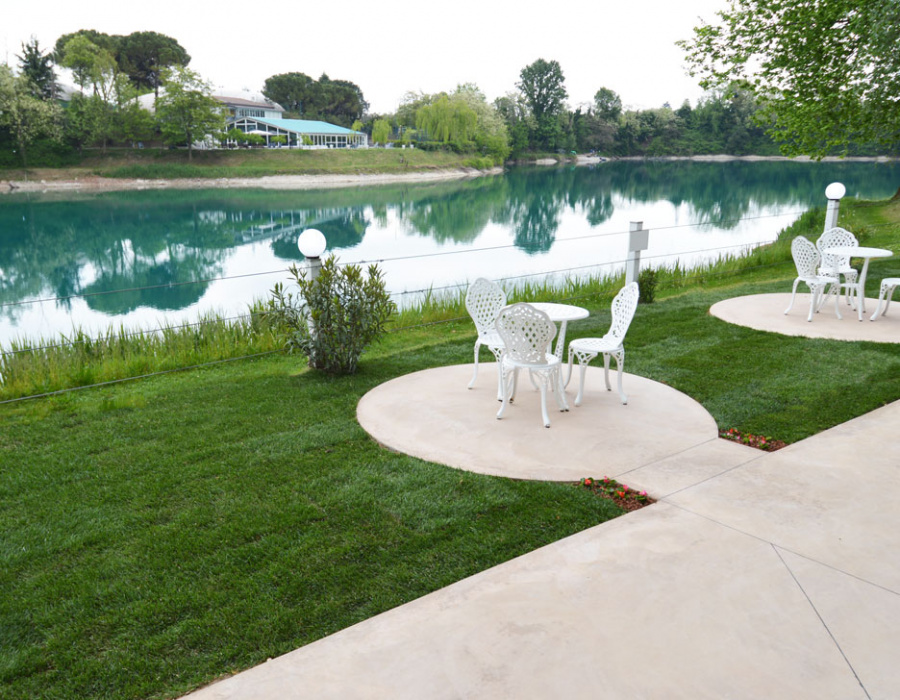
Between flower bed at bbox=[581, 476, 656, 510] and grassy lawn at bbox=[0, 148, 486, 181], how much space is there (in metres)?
49.6

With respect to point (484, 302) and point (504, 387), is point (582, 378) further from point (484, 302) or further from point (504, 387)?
point (484, 302)

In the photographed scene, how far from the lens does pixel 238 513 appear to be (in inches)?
150

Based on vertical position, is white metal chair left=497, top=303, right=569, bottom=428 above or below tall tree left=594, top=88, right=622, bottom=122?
below

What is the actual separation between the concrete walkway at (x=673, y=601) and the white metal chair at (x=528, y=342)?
0.64 m

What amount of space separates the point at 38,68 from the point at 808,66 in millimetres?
61100

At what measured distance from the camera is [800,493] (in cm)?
397

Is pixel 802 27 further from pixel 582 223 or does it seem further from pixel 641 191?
pixel 641 191

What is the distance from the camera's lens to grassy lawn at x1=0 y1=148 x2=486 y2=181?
4734cm

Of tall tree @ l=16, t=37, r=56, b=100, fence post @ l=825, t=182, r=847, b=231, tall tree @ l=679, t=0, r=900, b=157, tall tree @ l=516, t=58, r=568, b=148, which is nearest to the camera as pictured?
fence post @ l=825, t=182, r=847, b=231

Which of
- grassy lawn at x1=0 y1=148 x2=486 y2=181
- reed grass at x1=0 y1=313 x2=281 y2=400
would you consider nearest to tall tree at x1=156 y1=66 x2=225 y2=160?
grassy lawn at x1=0 y1=148 x2=486 y2=181

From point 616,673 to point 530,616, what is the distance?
452 mm

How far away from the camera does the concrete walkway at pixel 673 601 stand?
2.46 m

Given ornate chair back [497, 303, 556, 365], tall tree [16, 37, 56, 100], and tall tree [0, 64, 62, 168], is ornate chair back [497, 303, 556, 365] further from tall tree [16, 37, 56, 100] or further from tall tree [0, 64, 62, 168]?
tall tree [16, 37, 56, 100]

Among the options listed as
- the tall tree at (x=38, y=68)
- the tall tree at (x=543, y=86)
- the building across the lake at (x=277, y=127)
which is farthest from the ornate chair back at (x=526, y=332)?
the tall tree at (x=543, y=86)
